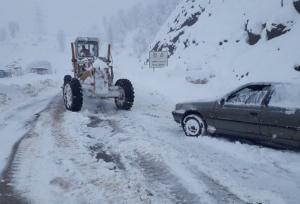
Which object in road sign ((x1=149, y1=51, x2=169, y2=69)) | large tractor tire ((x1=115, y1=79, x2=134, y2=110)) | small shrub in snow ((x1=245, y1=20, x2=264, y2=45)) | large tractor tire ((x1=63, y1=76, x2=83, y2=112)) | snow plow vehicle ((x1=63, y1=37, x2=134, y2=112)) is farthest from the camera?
road sign ((x1=149, y1=51, x2=169, y2=69))

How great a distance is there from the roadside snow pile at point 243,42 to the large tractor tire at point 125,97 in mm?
5286

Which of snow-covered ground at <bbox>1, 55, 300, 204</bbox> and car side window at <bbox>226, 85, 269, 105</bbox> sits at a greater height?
car side window at <bbox>226, 85, 269, 105</bbox>

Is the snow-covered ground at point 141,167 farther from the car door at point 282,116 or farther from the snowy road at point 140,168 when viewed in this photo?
the car door at point 282,116

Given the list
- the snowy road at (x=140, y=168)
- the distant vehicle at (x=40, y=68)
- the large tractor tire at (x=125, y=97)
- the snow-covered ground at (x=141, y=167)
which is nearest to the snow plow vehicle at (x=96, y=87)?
the large tractor tire at (x=125, y=97)

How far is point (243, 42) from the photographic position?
22.8 metres

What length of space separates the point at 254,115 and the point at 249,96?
548 millimetres

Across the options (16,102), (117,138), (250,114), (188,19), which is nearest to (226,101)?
(250,114)

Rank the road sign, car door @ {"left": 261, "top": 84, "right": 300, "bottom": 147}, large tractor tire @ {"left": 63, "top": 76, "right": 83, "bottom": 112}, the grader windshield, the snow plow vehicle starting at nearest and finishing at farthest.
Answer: car door @ {"left": 261, "top": 84, "right": 300, "bottom": 147}
large tractor tire @ {"left": 63, "top": 76, "right": 83, "bottom": 112}
the snow plow vehicle
the grader windshield
the road sign

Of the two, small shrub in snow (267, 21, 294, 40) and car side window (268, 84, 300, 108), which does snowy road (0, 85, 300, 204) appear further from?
small shrub in snow (267, 21, 294, 40)

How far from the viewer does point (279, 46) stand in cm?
1827

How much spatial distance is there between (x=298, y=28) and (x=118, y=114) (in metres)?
10.8

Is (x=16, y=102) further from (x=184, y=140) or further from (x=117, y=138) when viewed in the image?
(x=184, y=140)

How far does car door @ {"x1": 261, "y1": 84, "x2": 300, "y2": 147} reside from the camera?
731 cm

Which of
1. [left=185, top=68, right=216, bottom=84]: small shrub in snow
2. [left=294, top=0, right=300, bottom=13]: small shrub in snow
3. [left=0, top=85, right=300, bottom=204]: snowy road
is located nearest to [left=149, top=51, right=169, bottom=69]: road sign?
[left=185, top=68, right=216, bottom=84]: small shrub in snow
